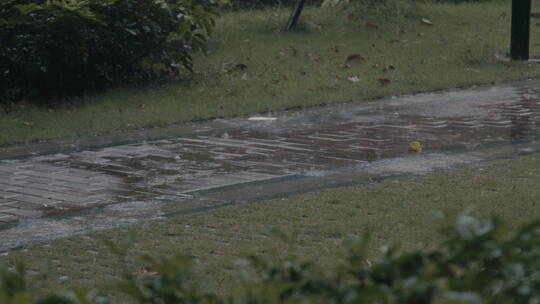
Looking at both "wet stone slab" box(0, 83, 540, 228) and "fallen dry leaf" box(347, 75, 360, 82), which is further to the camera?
"fallen dry leaf" box(347, 75, 360, 82)

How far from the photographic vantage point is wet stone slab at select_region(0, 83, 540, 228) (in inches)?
272

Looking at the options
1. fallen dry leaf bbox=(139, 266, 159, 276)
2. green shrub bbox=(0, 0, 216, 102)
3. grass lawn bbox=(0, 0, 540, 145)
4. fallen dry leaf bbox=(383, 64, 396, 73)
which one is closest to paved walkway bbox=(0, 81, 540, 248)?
grass lawn bbox=(0, 0, 540, 145)

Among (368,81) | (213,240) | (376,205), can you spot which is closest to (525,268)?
(213,240)

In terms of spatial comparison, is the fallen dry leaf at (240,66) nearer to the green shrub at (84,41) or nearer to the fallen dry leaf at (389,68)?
the green shrub at (84,41)

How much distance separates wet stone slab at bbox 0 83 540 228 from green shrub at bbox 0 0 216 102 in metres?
2.50

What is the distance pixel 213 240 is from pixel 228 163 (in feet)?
8.29

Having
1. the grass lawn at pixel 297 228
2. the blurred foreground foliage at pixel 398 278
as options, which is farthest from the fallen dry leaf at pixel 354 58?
the blurred foreground foliage at pixel 398 278

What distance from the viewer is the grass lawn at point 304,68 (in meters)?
10.6

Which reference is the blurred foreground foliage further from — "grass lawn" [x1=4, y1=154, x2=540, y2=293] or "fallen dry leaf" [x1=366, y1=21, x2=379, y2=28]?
"fallen dry leaf" [x1=366, y1=21, x2=379, y2=28]

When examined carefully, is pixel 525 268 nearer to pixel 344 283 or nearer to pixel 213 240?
pixel 344 283

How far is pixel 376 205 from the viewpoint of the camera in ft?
19.8

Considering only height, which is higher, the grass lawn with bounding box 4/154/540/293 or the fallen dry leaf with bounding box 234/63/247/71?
the grass lawn with bounding box 4/154/540/293

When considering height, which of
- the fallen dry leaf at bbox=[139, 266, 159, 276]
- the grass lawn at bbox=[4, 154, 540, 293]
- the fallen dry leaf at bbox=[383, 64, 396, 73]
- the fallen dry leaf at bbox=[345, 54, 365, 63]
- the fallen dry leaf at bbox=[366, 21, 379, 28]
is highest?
the fallen dry leaf at bbox=[139, 266, 159, 276]

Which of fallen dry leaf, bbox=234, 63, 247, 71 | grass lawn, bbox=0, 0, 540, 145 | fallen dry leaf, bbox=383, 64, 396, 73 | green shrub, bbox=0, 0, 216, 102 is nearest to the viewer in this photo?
grass lawn, bbox=0, 0, 540, 145
